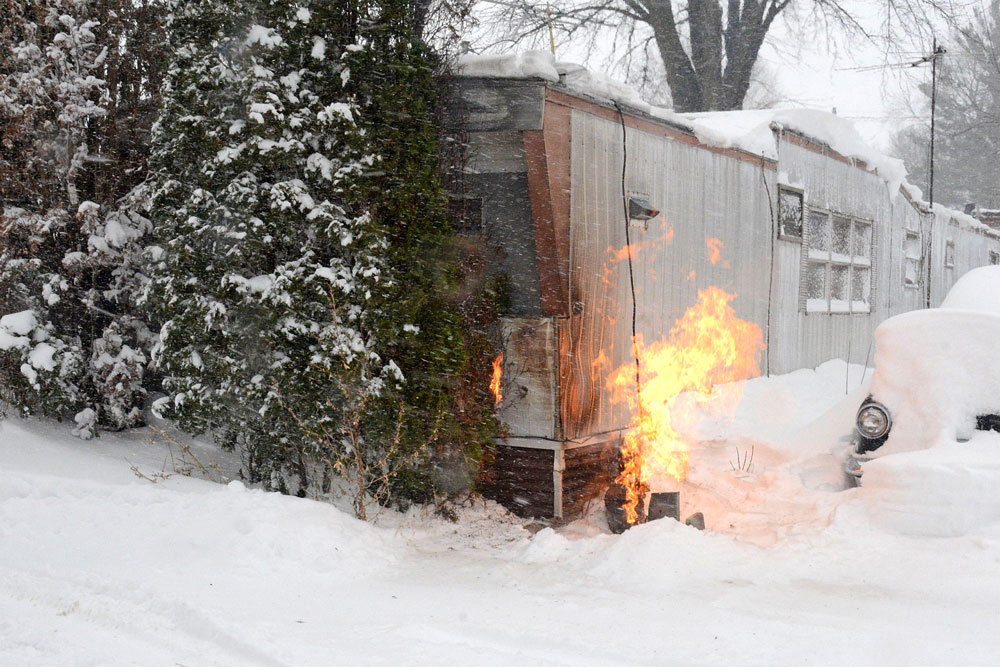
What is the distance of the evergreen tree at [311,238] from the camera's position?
19.8 ft

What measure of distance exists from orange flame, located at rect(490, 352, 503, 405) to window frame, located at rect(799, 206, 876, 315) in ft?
18.0

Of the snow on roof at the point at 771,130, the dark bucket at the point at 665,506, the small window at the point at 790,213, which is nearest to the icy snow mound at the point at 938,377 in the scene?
the dark bucket at the point at 665,506

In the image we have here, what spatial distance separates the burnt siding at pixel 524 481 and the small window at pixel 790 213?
5022 millimetres

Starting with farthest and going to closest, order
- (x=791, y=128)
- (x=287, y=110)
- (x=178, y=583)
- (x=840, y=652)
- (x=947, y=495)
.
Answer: (x=791, y=128) → (x=287, y=110) → (x=947, y=495) → (x=178, y=583) → (x=840, y=652)

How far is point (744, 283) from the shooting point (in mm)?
9516

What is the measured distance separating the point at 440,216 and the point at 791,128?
6077 mm

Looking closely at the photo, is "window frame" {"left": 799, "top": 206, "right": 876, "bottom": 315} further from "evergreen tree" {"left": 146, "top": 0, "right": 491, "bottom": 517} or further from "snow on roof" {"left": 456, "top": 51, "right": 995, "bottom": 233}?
"evergreen tree" {"left": 146, "top": 0, "right": 491, "bottom": 517}

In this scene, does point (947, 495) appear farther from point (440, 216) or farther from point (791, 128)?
point (791, 128)

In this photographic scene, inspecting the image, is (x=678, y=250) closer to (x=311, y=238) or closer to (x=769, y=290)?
(x=769, y=290)

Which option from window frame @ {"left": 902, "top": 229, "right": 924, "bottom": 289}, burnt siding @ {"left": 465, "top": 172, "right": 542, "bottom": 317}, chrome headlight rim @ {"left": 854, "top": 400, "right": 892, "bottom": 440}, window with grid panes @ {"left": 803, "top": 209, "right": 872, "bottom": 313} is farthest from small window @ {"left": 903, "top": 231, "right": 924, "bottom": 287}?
burnt siding @ {"left": 465, "top": 172, "right": 542, "bottom": 317}

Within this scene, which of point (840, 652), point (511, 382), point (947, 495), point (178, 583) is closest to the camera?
point (840, 652)

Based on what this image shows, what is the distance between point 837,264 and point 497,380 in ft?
23.0

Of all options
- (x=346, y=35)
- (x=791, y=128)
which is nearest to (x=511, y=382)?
(x=346, y=35)

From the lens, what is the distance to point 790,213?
1049cm
